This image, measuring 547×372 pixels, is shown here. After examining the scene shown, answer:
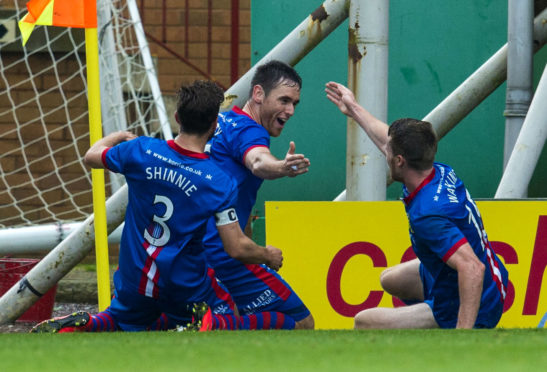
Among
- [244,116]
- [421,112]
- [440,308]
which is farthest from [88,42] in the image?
[421,112]

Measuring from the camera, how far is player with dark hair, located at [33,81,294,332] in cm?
404

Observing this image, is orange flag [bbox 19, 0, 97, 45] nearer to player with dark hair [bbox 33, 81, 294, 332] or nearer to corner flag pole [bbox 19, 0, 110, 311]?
corner flag pole [bbox 19, 0, 110, 311]

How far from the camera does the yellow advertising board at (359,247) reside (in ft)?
16.0

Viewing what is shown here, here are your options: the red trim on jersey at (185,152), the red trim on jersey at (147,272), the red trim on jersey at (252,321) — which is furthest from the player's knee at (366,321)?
the red trim on jersey at (185,152)

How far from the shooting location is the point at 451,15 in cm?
665

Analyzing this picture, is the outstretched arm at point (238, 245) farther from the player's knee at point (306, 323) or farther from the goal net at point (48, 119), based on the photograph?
the goal net at point (48, 119)

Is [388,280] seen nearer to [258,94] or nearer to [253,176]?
[253,176]

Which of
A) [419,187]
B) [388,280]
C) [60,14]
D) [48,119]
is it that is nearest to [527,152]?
[388,280]

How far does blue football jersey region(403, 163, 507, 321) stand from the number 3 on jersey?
3.30 feet

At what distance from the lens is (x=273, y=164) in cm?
398

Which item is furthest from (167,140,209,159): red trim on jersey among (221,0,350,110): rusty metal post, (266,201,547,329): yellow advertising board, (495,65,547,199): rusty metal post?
(495,65,547,199): rusty metal post

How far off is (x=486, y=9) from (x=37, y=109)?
11.6ft

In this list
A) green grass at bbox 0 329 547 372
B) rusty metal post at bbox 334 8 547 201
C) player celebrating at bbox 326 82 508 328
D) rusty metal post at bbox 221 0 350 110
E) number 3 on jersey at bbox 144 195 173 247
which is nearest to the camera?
green grass at bbox 0 329 547 372

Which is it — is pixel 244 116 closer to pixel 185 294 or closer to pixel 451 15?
pixel 185 294
